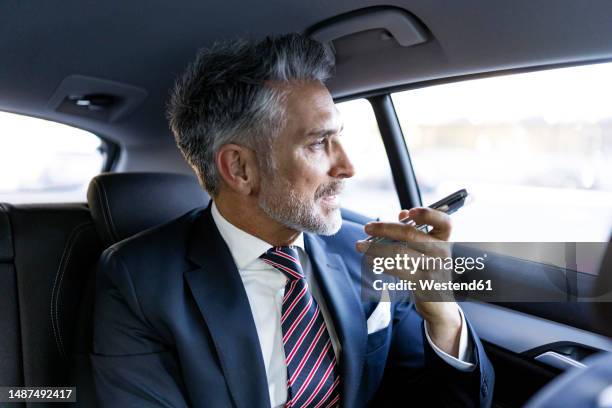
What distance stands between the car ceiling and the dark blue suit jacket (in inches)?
25.4

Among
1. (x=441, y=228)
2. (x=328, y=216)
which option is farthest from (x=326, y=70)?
(x=441, y=228)

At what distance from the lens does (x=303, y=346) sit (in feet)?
4.53

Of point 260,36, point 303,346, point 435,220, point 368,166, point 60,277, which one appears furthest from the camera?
point 368,166

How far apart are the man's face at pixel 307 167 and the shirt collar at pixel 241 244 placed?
84mm

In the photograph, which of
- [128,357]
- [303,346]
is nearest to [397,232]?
[303,346]

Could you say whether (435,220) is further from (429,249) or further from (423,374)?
(423,374)

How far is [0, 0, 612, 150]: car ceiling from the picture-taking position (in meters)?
1.39

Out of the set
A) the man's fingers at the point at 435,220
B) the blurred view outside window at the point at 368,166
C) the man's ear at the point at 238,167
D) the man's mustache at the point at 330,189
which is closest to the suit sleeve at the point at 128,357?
the man's ear at the point at 238,167

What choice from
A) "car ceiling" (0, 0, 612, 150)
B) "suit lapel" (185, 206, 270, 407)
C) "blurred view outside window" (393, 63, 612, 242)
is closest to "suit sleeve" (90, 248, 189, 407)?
"suit lapel" (185, 206, 270, 407)

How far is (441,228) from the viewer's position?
1.26 metres

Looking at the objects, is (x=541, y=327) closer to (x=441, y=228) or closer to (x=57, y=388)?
(x=441, y=228)

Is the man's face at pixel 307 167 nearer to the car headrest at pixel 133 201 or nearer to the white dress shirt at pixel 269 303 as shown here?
the white dress shirt at pixel 269 303

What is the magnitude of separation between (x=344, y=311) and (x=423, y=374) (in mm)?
294

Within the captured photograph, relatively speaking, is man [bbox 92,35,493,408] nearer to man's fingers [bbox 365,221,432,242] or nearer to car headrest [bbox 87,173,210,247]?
man's fingers [bbox 365,221,432,242]
